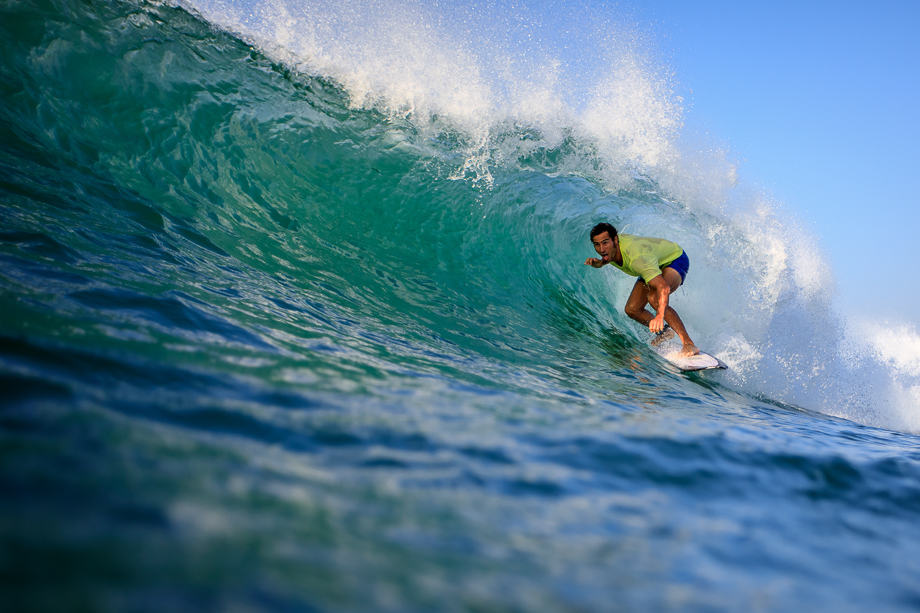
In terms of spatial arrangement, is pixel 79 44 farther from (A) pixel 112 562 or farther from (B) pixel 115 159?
(A) pixel 112 562

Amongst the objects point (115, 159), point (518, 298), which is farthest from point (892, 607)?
point (115, 159)

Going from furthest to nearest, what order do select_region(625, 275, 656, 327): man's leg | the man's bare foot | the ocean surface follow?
select_region(625, 275, 656, 327): man's leg
the man's bare foot
the ocean surface

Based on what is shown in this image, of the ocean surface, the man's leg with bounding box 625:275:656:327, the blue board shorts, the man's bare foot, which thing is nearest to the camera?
the ocean surface

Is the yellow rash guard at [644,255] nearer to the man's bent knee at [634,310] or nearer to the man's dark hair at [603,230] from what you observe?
the man's dark hair at [603,230]

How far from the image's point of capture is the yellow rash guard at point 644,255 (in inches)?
216

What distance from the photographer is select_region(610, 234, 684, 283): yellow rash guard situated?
5488 mm

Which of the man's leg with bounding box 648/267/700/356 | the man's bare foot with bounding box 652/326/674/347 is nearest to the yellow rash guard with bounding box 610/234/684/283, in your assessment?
the man's leg with bounding box 648/267/700/356

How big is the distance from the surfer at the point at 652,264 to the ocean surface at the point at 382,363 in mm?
489

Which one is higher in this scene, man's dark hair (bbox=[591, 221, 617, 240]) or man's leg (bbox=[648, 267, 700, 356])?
man's dark hair (bbox=[591, 221, 617, 240])

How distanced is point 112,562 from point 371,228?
5462 millimetres

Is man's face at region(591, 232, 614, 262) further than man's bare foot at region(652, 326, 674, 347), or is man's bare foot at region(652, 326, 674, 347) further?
man's bare foot at region(652, 326, 674, 347)

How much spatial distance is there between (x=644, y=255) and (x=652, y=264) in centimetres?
13

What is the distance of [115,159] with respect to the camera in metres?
5.36

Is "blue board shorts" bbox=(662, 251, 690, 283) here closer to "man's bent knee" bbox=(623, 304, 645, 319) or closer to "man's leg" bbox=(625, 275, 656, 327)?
"man's leg" bbox=(625, 275, 656, 327)
